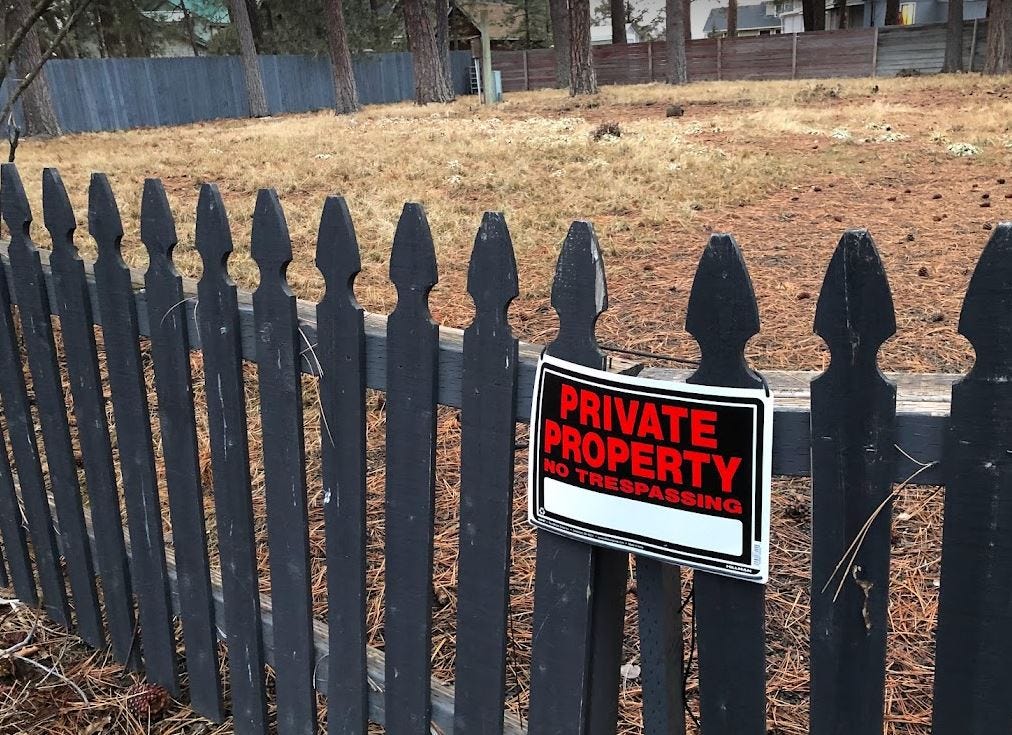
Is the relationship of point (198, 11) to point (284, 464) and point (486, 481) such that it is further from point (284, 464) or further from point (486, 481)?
point (486, 481)

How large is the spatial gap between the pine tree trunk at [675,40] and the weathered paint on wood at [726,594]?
25890mm

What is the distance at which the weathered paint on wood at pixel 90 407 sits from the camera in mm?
2346

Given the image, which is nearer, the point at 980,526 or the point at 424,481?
the point at 980,526

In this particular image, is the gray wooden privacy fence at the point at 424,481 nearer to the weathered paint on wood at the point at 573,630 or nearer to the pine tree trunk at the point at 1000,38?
the weathered paint on wood at the point at 573,630

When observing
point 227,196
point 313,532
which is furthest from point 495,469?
point 227,196

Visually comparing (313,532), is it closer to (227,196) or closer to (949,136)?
(227,196)

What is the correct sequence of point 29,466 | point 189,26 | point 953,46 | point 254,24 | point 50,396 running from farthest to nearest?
1. point 189,26
2. point 254,24
3. point 953,46
4. point 29,466
5. point 50,396

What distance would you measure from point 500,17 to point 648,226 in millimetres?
41582

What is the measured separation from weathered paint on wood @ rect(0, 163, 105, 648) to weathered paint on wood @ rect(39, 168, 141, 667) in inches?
2.9

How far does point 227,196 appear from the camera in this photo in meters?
8.13

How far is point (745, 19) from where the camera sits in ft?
190

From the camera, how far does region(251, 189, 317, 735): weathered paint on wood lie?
6.03ft

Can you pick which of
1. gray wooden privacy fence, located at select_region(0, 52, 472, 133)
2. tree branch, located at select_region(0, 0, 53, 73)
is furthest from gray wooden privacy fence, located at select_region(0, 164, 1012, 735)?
gray wooden privacy fence, located at select_region(0, 52, 472, 133)

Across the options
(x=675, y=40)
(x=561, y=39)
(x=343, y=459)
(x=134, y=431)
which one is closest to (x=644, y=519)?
(x=343, y=459)
